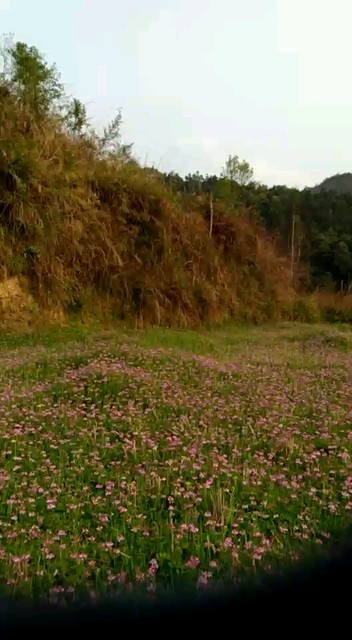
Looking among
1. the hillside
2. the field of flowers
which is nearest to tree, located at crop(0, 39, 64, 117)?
the hillside

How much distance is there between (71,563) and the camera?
2.87 meters

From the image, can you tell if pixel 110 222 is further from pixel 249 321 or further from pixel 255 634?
pixel 255 634

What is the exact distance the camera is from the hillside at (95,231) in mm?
11867

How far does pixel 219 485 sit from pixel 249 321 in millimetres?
12822

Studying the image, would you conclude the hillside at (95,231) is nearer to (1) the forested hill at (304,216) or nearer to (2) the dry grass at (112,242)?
(2) the dry grass at (112,242)

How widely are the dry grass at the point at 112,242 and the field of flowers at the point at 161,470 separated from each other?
5.09 meters

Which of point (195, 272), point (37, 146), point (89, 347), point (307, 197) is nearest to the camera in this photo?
point (89, 347)

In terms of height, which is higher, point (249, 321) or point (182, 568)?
point (182, 568)

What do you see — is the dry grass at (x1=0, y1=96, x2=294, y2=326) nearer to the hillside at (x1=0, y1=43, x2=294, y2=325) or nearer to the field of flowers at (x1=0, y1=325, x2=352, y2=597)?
the hillside at (x1=0, y1=43, x2=294, y2=325)

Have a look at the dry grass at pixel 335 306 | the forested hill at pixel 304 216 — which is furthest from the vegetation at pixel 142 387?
the forested hill at pixel 304 216

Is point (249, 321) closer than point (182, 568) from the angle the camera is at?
No

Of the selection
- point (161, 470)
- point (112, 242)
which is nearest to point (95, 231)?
point (112, 242)

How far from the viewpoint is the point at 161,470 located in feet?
13.1

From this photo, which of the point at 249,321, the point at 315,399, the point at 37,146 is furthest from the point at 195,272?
the point at 315,399
